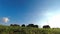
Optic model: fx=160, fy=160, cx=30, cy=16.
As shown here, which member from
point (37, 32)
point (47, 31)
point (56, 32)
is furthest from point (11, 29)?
point (56, 32)

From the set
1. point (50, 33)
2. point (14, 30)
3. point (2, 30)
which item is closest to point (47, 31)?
point (50, 33)

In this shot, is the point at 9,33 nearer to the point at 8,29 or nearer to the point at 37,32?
the point at 8,29

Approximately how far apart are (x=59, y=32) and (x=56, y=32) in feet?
1.80

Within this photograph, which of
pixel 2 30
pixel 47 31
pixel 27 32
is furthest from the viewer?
pixel 47 31

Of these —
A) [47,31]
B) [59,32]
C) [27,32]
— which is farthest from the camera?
[59,32]

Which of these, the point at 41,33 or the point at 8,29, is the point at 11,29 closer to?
the point at 8,29

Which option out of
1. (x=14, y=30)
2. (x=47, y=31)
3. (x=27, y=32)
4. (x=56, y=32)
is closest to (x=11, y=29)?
(x=14, y=30)

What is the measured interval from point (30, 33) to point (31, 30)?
0.57m

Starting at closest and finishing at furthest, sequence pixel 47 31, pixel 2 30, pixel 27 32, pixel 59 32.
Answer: pixel 2 30, pixel 27 32, pixel 47 31, pixel 59 32

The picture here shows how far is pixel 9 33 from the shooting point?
55.5 ft

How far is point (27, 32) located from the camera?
1789 cm

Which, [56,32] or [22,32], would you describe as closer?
[22,32]

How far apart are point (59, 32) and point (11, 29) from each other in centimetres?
699

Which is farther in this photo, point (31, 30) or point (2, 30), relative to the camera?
point (31, 30)
